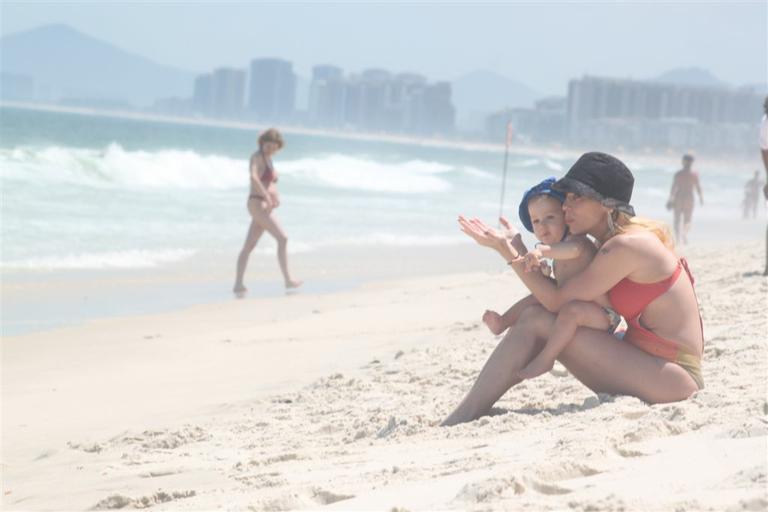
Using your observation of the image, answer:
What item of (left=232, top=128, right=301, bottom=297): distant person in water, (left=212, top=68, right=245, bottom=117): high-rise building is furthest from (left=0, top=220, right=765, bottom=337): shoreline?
(left=212, top=68, right=245, bottom=117): high-rise building

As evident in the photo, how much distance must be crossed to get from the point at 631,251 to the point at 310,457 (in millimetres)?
1367

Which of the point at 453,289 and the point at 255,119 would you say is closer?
the point at 453,289

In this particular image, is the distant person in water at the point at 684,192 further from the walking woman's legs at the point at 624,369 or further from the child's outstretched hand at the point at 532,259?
the child's outstretched hand at the point at 532,259

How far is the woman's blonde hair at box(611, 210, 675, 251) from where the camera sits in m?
4.15

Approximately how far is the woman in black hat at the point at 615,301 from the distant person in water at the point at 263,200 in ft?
20.1

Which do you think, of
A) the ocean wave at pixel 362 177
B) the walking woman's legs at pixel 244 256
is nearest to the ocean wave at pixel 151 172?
the ocean wave at pixel 362 177

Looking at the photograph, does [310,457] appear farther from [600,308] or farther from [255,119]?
[255,119]

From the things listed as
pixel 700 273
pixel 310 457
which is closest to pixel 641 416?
pixel 310 457

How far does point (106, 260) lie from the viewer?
460 inches

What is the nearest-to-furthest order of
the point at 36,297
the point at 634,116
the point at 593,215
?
the point at 593,215 → the point at 36,297 → the point at 634,116

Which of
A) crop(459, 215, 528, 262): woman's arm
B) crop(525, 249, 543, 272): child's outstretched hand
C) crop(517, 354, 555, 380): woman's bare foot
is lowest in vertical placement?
crop(517, 354, 555, 380): woman's bare foot

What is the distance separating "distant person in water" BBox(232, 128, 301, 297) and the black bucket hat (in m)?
6.26

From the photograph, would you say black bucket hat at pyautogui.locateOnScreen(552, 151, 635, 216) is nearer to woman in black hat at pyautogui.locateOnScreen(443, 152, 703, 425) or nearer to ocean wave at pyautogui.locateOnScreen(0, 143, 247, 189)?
woman in black hat at pyautogui.locateOnScreen(443, 152, 703, 425)

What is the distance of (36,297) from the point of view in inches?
374
